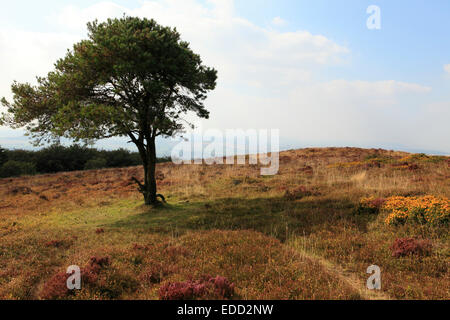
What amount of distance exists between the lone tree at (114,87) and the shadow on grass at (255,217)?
5066 mm

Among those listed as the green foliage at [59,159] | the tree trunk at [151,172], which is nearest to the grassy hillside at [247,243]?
the tree trunk at [151,172]

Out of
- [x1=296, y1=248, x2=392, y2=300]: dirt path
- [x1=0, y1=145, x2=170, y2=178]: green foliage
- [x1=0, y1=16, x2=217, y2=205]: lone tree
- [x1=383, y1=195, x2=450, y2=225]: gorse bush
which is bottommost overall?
[x1=296, y1=248, x2=392, y2=300]: dirt path

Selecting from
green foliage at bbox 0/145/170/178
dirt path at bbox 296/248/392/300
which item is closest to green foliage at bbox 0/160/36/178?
green foliage at bbox 0/145/170/178

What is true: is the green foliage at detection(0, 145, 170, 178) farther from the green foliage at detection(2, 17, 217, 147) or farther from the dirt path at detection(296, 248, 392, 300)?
the dirt path at detection(296, 248, 392, 300)

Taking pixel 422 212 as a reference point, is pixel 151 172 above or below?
above

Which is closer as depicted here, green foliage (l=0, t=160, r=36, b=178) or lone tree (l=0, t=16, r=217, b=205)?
lone tree (l=0, t=16, r=217, b=205)

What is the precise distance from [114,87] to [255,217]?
11.5 metres

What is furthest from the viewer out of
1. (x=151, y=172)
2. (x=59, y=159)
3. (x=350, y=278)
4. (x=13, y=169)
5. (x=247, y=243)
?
(x=59, y=159)

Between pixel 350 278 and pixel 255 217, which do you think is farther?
pixel 255 217

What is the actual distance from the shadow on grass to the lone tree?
5066 millimetres

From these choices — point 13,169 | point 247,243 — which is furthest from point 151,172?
point 13,169

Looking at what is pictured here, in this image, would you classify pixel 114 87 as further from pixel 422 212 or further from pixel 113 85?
→ pixel 422 212

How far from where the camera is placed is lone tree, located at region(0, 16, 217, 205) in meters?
12.6

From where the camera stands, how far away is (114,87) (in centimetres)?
1433
